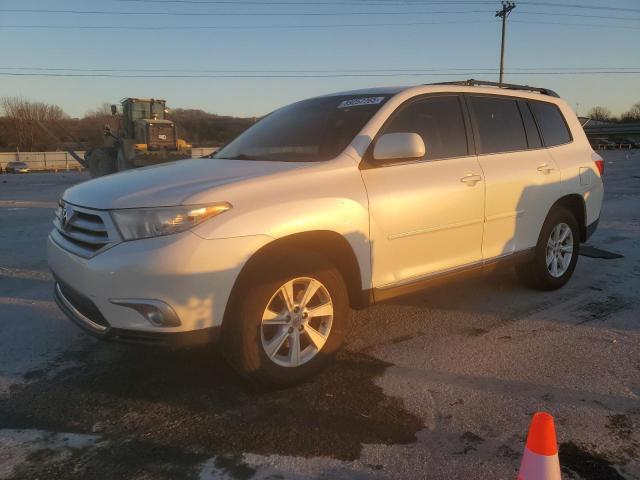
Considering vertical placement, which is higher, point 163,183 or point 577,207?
point 163,183

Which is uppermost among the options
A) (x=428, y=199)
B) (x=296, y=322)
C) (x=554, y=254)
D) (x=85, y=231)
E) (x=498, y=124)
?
(x=498, y=124)

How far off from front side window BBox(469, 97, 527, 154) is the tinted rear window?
0.34 metres

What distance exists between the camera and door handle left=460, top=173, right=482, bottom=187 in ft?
13.6

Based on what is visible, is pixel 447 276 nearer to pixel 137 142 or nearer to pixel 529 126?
pixel 529 126

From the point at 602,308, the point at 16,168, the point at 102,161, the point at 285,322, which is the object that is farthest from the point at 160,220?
the point at 16,168

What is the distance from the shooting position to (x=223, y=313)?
298 cm

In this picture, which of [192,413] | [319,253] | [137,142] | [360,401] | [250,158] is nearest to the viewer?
[192,413]

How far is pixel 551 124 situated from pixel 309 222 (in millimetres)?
3231

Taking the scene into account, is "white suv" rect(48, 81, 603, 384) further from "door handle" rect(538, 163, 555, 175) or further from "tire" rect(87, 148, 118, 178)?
"tire" rect(87, 148, 118, 178)

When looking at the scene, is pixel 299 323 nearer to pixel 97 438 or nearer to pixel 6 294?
pixel 97 438

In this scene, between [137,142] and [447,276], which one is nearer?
[447,276]

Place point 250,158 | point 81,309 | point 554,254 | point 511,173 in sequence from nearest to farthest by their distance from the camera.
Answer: point 81,309 < point 250,158 < point 511,173 < point 554,254

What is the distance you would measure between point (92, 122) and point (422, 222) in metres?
82.4

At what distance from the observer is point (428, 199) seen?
3.87 meters
